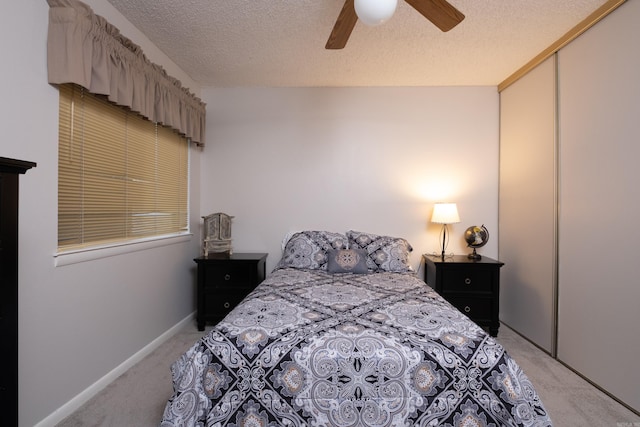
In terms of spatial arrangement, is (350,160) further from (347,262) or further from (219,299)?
(219,299)

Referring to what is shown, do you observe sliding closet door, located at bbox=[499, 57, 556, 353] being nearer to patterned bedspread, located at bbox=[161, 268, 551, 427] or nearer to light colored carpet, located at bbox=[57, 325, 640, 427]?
light colored carpet, located at bbox=[57, 325, 640, 427]

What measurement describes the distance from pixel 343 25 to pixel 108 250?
200 cm

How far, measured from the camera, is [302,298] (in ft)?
6.17

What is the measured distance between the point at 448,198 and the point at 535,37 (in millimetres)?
1540

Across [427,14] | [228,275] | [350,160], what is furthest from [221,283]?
[427,14]

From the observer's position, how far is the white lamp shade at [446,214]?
2982 mm

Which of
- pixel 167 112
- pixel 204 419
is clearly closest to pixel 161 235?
pixel 167 112

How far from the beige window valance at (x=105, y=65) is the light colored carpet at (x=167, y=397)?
182 cm

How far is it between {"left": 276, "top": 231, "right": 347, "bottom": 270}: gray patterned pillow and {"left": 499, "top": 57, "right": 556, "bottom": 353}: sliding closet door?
166 cm

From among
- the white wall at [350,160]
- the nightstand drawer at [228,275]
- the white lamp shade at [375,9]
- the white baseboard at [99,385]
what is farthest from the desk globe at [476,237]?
the white baseboard at [99,385]

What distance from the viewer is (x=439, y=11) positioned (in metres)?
1.57

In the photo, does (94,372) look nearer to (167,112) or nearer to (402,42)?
(167,112)

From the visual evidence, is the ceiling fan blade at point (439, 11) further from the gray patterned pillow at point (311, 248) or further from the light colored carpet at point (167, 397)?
the light colored carpet at point (167, 397)

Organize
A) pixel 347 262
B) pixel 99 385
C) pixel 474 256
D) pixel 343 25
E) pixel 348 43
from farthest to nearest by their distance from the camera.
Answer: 1. pixel 474 256
2. pixel 347 262
3. pixel 348 43
4. pixel 99 385
5. pixel 343 25
